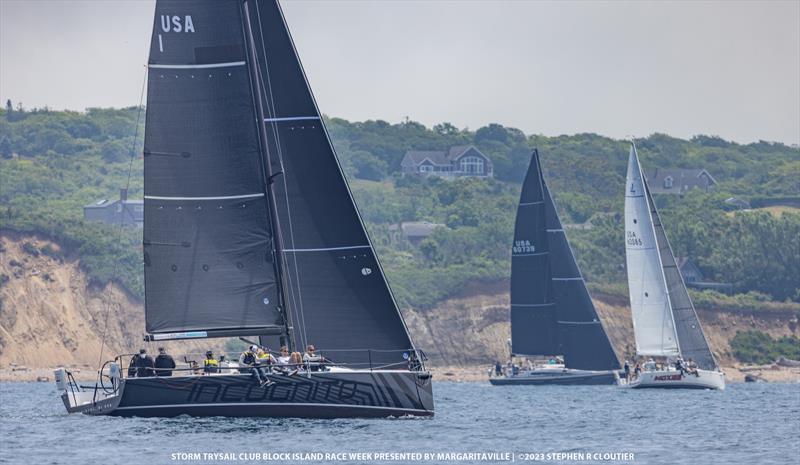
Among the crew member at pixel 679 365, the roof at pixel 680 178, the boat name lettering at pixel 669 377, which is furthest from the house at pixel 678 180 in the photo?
the boat name lettering at pixel 669 377

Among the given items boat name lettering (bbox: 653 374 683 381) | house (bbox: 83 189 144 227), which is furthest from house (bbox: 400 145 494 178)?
boat name lettering (bbox: 653 374 683 381)

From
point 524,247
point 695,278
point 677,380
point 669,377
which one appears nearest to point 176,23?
point 669,377

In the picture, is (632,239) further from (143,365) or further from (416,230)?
(416,230)

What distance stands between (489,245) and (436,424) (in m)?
73.8

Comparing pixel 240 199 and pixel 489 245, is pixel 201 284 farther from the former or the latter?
pixel 489 245

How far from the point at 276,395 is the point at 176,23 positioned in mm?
8240


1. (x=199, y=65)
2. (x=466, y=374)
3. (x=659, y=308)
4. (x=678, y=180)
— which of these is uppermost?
(x=678, y=180)

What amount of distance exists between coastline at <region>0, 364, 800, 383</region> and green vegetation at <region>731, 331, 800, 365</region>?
2523 mm

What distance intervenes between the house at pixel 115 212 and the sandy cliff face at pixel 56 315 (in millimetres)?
17207

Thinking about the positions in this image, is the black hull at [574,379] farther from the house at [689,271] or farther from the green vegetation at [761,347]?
the house at [689,271]

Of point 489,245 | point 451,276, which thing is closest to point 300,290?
point 451,276

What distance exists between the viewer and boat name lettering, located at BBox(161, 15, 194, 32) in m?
31.9

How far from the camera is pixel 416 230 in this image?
116m

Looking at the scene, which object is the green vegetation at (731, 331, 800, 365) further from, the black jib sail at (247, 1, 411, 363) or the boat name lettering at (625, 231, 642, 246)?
the black jib sail at (247, 1, 411, 363)
